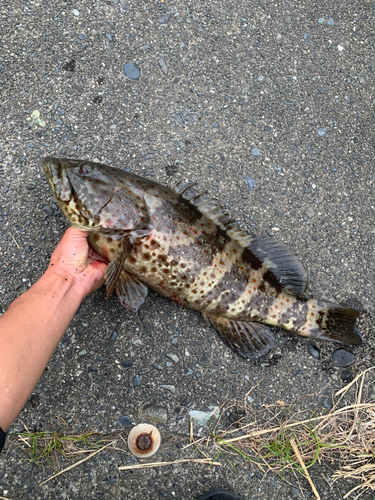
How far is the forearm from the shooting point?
2088 millimetres

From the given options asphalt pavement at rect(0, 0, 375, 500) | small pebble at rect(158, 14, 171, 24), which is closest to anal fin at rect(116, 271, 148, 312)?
asphalt pavement at rect(0, 0, 375, 500)

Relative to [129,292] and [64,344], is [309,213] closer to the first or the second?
[129,292]

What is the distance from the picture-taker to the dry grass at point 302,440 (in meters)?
3.00

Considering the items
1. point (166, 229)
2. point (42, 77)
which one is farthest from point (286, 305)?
point (42, 77)

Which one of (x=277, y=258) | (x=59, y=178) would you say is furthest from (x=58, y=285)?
(x=277, y=258)

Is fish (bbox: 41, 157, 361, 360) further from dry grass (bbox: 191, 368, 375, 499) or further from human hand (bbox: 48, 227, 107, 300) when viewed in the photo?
dry grass (bbox: 191, 368, 375, 499)

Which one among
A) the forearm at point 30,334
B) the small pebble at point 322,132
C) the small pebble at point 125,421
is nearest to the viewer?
the forearm at point 30,334

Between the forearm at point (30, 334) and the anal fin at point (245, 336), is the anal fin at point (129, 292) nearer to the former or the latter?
the forearm at point (30, 334)

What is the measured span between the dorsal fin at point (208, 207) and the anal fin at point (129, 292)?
0.74m

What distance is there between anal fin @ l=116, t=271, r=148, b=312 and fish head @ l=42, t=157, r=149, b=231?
41cm

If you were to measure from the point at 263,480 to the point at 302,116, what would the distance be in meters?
3.21

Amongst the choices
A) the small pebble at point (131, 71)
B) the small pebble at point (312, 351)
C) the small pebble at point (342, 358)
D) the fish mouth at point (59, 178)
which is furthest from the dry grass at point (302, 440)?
the small pebble at point (131, 71)

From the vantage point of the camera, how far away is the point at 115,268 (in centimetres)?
259

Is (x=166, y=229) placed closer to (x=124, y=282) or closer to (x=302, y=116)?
(x=124, y=282)
